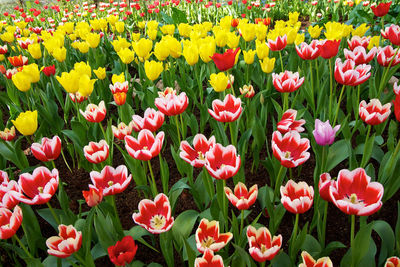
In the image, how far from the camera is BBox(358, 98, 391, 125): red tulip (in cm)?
142

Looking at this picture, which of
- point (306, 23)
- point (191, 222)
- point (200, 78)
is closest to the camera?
point (191, 222)

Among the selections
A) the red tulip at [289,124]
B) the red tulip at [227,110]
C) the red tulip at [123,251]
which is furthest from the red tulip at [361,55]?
the red tulip at [123,251]

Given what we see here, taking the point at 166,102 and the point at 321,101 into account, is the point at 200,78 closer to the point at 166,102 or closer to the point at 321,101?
the point at 321,101

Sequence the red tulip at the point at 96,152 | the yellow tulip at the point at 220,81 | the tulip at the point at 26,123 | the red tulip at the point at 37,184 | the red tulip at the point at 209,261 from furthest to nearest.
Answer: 1. the yellow tulip at the point at 220,81
2. the tulip at the point at 26,123
3. the red tulip at the point at 96,152
4. the red tulip at the point at 37,184
5. the red tulip at the point at 209,261

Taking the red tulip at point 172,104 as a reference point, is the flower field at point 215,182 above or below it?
below

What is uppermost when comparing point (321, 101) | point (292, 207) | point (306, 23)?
point (292, 207)

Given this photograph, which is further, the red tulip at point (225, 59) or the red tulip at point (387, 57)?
the red tulip at point (387, 57)

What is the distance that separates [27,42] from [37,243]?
9.01 feet

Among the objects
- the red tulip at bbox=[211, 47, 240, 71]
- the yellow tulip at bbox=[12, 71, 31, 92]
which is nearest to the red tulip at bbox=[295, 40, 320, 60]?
the red tulip at bbox=[211, 47, 240, 71]

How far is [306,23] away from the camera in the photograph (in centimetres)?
652

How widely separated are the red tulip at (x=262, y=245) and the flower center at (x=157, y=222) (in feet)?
0.96

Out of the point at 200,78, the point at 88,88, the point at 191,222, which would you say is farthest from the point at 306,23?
the point at 191,222

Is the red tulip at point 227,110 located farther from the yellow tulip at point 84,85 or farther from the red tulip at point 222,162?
the yellow tulip at point 84,85

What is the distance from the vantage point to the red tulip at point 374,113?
4.67 feet
